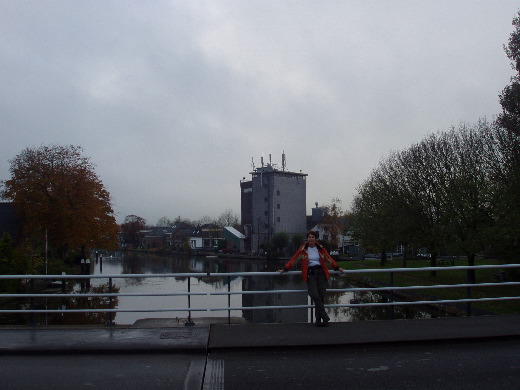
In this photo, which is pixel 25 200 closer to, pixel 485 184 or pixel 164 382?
pixel 485 184

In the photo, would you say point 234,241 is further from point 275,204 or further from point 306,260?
point 306,260

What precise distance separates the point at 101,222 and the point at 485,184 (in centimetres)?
3141

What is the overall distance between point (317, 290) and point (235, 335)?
1.62 m

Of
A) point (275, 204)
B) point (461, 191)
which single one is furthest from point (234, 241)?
point (461, 191)

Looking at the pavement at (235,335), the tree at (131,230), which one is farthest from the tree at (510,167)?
the tree at (131,230)

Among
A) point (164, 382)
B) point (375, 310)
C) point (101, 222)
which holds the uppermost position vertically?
point (101, 222)

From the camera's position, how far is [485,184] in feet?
94.7

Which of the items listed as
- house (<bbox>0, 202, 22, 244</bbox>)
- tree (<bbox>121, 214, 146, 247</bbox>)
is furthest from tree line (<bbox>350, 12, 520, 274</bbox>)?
tree (<bbox>121, 214, 146, 247</bbox>)

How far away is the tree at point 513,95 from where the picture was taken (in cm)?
2367

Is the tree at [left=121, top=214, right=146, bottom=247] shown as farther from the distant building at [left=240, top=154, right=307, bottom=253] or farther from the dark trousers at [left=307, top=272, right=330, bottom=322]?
the dark trousers at [left=307, top=272, right=330, bottom=322]

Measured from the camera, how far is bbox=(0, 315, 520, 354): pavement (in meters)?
7.09

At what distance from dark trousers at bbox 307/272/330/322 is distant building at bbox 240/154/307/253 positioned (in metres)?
72.3

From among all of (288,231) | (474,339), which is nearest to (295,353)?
(474,339)

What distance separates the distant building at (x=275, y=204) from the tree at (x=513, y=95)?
57.0 meters
